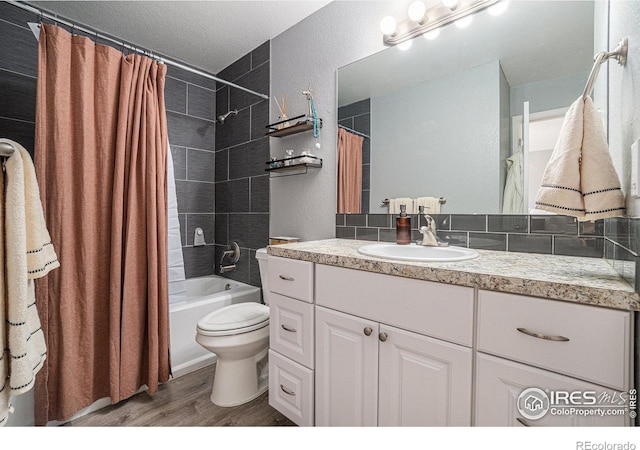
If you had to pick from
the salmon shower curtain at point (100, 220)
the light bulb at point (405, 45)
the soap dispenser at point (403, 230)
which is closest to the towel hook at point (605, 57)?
the soap dispenser at point (403, 230)

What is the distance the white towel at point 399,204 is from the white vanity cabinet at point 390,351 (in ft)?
2.04

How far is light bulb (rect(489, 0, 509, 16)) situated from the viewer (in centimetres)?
128

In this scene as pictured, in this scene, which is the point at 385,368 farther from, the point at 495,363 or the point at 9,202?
the point at 9,202

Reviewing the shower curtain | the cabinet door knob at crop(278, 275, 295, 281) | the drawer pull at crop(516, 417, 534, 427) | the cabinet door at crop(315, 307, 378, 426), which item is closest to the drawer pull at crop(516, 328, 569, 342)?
the drawer pull at crop(516, 417, 534, 427)

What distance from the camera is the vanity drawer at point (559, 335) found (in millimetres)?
645

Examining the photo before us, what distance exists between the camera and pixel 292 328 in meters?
1.30

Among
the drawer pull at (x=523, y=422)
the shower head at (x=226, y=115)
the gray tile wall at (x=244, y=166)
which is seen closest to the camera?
the drawer pull at (x=523, y=422)

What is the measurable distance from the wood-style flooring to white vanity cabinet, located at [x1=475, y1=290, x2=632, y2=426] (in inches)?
41.3

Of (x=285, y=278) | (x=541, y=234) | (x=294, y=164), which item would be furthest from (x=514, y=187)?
(x=294, y=164)

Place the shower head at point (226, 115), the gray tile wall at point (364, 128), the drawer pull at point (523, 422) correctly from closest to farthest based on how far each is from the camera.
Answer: the drawer pull at point (523, 422), the gray tile wall at point (364, 128), the shower head at point (226, 115)

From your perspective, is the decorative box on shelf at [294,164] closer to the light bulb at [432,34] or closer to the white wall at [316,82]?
the white wall at [316,82]

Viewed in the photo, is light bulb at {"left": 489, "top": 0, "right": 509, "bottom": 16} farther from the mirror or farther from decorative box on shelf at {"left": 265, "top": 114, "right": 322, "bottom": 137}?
decorative box on shelf at {"left": 265, "top": 114, "right": 322, "bottom": 137}

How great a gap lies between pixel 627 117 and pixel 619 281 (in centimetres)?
44

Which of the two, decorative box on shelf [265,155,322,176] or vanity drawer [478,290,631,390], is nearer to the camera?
vanity drawer [478,290,631,390]
